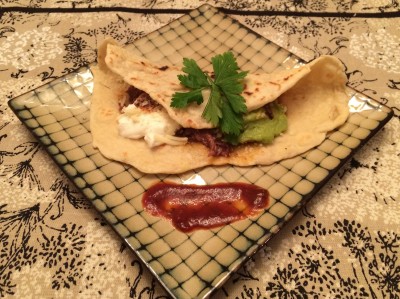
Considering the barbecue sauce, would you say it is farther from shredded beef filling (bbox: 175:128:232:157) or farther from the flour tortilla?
shredded beef filling (bbox: 175:128:232:157)

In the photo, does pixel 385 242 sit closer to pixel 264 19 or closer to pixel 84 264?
pixel 84 264

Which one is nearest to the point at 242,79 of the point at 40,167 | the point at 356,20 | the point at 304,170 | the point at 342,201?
the point at 304,170

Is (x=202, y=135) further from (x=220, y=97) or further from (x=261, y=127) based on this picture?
(x=261, y=127)

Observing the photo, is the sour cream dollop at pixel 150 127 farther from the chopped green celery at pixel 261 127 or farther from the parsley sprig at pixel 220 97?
the chopped green celery at pixel 261 127

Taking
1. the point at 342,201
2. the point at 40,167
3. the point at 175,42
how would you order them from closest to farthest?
the point at 342,201
the point at 40,167
the point at 175,42

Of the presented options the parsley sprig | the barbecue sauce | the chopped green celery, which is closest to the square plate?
the barbecue sauce

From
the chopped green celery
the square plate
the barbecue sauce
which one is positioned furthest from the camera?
the chopped green celery

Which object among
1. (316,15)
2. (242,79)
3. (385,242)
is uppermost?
(242,79)
